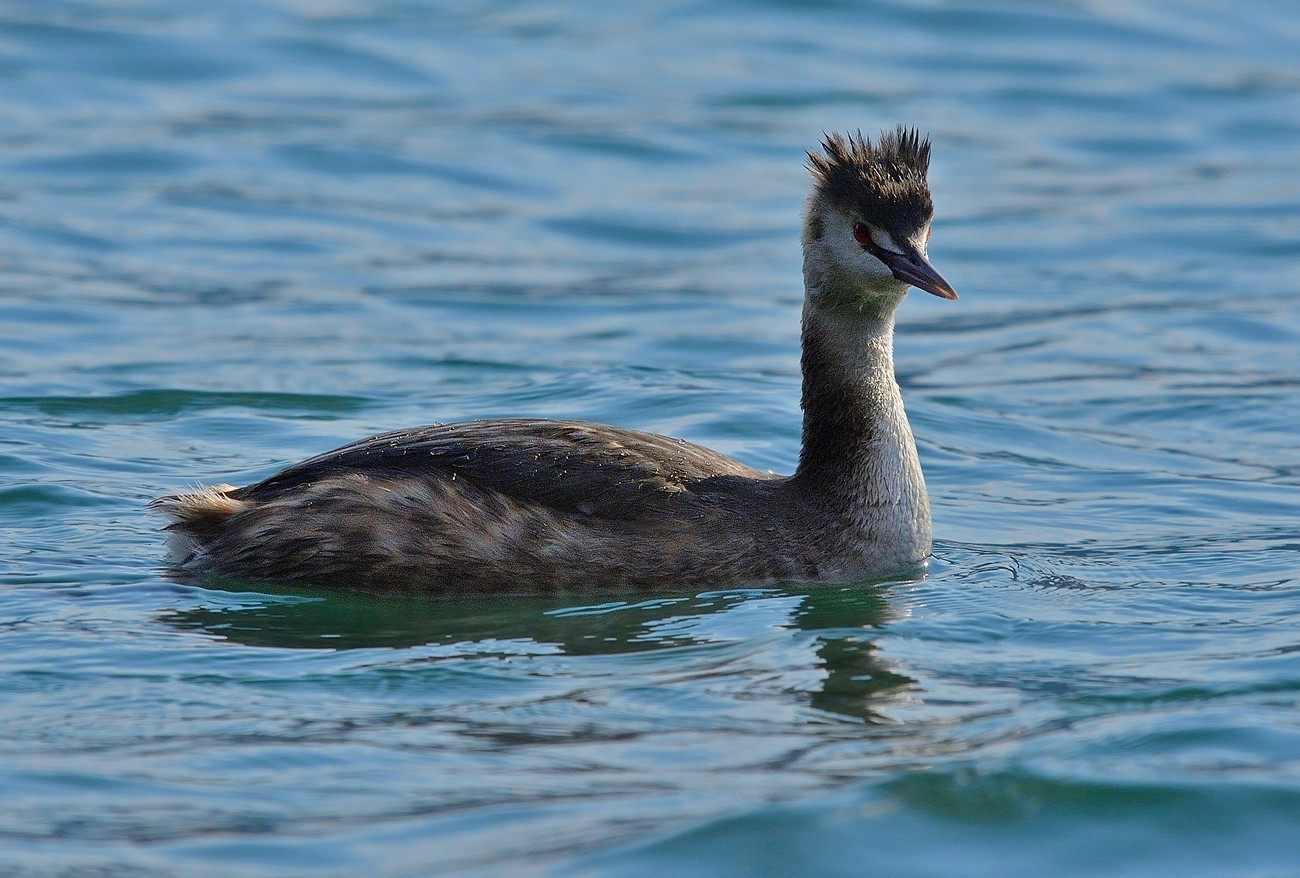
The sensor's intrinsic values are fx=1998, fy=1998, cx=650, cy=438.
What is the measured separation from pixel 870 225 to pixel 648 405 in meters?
3.89

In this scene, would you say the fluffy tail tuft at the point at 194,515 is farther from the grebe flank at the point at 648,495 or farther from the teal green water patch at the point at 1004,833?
the teal green water patch at the point at 1004,833

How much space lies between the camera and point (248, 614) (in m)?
8.40

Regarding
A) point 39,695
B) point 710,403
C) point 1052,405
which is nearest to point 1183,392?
point 1052,405

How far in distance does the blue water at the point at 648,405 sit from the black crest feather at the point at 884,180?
1.69 meters

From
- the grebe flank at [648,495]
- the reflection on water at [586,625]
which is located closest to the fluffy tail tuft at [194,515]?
the grebe flank at [648,495]

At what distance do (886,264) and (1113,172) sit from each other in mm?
11804

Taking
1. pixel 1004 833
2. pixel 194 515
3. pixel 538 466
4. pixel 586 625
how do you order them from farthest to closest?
pixel 194 515 < pixel 538 466 < pixel 586 625 < pixel 1004 833

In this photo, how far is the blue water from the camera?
6.52m

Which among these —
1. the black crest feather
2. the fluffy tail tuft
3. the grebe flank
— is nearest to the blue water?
the grebe flank

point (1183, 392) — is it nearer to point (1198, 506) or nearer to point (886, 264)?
point (1198, 506)

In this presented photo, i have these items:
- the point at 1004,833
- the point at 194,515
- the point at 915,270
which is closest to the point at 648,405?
the point at 915,270

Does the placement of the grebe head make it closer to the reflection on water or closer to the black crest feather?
the black crest feather

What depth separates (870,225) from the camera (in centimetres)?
914

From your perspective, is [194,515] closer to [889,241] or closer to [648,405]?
[889,241]
